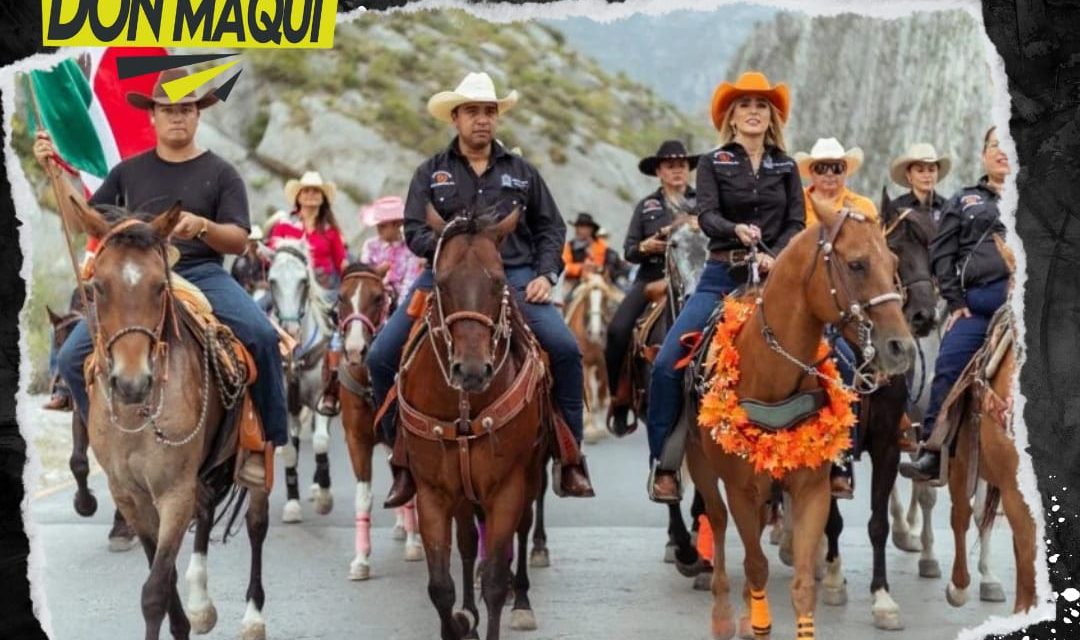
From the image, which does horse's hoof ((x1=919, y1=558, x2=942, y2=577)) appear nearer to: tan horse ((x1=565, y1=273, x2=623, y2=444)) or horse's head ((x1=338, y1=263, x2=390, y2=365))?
horse's head ((x1=338, y1=263, x2=390, y2=365))

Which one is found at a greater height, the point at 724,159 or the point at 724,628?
the point at 724,159

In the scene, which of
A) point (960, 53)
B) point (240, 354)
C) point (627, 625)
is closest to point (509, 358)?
point (240, 354)

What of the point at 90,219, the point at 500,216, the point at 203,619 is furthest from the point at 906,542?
the point at 90,219

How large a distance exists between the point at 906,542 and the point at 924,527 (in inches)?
42.6

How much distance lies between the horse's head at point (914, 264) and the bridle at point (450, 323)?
3026 mm

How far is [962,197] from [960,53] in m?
19.4

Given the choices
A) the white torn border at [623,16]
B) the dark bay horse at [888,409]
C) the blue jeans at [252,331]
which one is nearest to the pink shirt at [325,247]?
the blue jeans at [252,331]

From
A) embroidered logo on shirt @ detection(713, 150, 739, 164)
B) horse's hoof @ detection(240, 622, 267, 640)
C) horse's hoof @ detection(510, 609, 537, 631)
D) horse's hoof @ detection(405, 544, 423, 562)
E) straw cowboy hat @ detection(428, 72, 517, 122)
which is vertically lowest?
horse's hoof @ detection(405, 544, 423, 562)

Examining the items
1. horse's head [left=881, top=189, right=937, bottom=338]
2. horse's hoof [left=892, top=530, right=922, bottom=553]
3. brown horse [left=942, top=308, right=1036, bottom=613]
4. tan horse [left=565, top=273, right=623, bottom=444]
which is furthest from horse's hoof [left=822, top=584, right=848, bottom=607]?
tan horse [left=565, top=273, right=623, bottom=444]

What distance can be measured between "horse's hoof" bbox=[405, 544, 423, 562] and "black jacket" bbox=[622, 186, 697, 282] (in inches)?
118

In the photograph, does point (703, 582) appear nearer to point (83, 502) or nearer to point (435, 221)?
point (435, 221)

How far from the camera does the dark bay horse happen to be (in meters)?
9.69

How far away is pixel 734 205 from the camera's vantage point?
9359 millimetres

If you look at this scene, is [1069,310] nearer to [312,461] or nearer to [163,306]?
[163,306]
